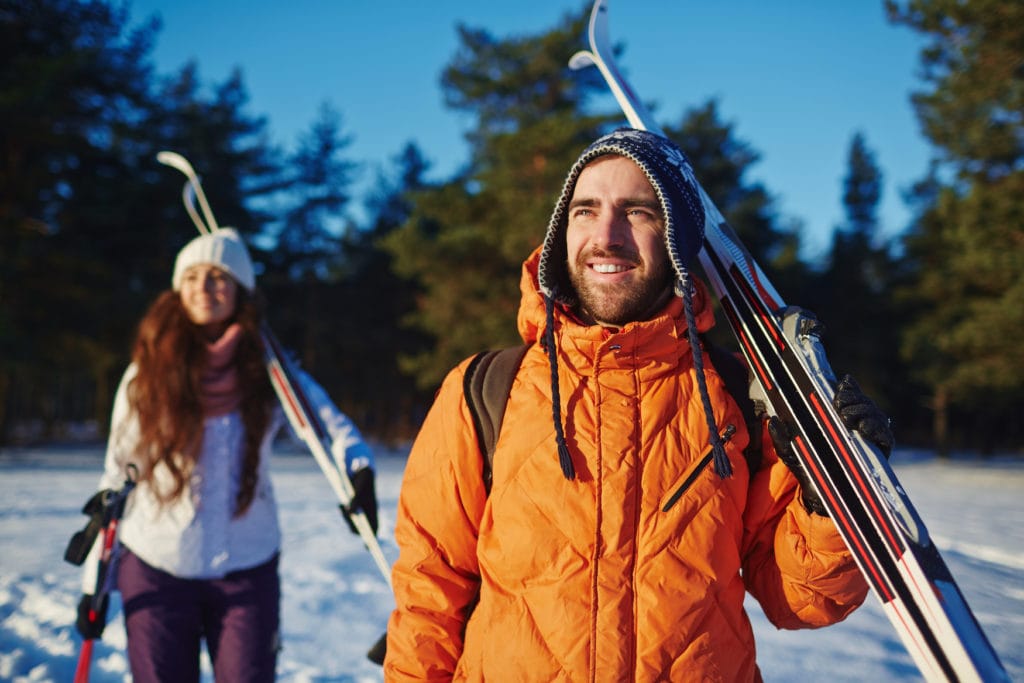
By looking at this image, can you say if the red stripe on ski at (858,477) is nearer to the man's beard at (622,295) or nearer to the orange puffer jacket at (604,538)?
the orange puffer jacket at (604,538)

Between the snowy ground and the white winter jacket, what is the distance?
1225 millimetres

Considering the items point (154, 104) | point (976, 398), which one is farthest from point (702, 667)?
point (976, 398)

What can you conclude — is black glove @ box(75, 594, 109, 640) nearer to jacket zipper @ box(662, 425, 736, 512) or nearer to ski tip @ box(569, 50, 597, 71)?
jacket zipper @ box(662, 425, 736, 512)

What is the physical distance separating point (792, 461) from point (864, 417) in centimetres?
19

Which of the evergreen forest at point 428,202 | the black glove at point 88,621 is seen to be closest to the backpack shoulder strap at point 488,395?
the black glove at point 88,621

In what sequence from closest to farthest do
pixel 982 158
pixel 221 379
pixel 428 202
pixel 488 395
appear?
pixel 488 395
pixel 221 379
pixel 982 158
pixel 428 202

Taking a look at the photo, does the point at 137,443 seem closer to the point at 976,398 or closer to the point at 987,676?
the point at 987,676

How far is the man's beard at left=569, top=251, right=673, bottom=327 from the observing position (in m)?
1.42

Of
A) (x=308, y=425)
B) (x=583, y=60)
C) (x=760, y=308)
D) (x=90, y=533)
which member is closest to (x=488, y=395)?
(x=760, y=308)

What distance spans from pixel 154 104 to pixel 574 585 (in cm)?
1785

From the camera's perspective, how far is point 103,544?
7.06 ft

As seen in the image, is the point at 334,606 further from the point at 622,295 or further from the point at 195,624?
the point at 622,295

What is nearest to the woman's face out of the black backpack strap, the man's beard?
the man's beard

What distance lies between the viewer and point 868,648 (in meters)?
3.27
